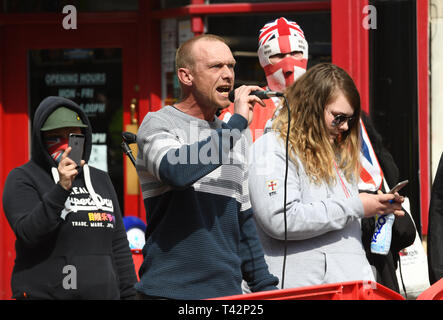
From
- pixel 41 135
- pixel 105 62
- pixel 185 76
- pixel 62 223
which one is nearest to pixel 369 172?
pixel 185 76

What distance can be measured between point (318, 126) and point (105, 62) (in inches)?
152

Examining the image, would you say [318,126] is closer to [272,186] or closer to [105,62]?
[272,186]

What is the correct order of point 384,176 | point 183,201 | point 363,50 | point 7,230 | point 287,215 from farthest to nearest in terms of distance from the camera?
point 7,230 < point 363,50 < point 384,176 < point 287,215 < point 183,201

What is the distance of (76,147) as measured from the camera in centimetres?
324

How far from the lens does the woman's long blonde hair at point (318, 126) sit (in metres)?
3.05

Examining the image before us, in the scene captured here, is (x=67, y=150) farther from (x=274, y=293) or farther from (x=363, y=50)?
(x=363, y=50)

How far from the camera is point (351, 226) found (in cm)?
308

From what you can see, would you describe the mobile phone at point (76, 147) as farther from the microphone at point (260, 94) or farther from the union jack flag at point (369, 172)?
A: the union jack flag at point (369, 172)

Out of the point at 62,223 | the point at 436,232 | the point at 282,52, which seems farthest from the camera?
the point at 282,52

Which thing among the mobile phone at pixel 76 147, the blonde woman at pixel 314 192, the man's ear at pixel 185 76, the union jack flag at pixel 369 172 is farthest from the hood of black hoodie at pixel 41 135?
the union jack flag at pixel 369 172

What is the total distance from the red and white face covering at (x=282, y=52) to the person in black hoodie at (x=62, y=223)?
119 centimetres

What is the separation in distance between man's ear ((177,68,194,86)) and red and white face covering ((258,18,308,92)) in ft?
4.26
